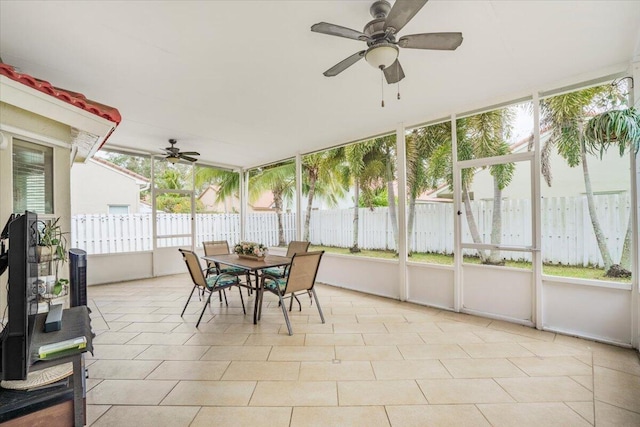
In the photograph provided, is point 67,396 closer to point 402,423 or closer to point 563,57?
point 402,423

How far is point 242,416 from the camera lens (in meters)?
1.76

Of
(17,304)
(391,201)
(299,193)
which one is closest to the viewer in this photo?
(17,304)

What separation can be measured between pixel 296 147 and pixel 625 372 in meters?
5.05

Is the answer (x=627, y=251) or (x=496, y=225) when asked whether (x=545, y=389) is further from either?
(x=496, y=225)

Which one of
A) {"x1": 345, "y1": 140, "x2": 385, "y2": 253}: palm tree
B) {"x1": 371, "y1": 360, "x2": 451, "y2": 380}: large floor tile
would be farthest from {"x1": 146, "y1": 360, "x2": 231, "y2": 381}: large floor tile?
{"x1": 345, "y1": 140, "x2": 385, "y2": 253}: palm tree

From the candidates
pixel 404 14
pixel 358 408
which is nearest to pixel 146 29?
pixel 404 14

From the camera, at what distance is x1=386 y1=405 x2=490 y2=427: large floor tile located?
170 cm

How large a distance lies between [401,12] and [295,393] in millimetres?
2476

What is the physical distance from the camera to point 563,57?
2.53m

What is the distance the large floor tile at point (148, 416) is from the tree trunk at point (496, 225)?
3.34 m

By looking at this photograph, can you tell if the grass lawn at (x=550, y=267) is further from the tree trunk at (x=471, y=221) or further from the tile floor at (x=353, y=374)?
the tile floor at (x=353, y=374)

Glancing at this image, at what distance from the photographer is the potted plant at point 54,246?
6.19 feet

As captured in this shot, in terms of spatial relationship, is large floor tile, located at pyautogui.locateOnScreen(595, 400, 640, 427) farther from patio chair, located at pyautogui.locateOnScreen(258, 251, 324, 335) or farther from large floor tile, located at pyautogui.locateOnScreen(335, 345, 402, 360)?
patio chair, located at pyautogui.locateOnScreen(258, 251, 324, 335)

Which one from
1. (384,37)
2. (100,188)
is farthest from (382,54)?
(100,188)
